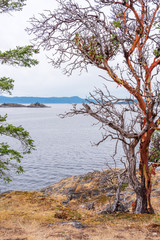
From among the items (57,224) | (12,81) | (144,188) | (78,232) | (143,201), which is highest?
(12,81)

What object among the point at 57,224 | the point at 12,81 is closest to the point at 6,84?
the point at 12,81

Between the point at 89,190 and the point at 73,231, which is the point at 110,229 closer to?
the point at 73,231

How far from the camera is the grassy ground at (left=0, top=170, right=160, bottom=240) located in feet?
25.7

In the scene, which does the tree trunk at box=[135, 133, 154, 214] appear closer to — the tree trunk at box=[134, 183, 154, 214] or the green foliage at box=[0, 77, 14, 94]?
the tree trunk at box=[134, 183, 154, 214]

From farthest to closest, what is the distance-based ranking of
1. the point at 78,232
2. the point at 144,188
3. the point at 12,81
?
the point at 12,81
the point at 144,188
the point at 78,232

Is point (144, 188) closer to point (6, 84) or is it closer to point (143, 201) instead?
point (143, 201)

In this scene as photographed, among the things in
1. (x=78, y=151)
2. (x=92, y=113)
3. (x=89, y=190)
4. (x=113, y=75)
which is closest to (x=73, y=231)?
(x=92, y=113)

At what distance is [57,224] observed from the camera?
931 cm

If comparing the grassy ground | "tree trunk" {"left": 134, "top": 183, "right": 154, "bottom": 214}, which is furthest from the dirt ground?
"tree trunk" {"left": 134, "top": 183, "right": 154, "bottom": 214}

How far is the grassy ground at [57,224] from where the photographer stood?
7.84 meters

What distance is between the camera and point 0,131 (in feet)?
45.7

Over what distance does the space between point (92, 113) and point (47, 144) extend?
51.0 metres

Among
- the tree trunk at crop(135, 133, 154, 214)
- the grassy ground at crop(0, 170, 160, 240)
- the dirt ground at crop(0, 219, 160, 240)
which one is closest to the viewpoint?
the dirt ground at crop(0, 219, 160, 240)

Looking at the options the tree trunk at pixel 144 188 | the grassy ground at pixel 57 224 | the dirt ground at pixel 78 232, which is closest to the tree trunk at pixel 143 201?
the tree trunk at pixel 144 188
